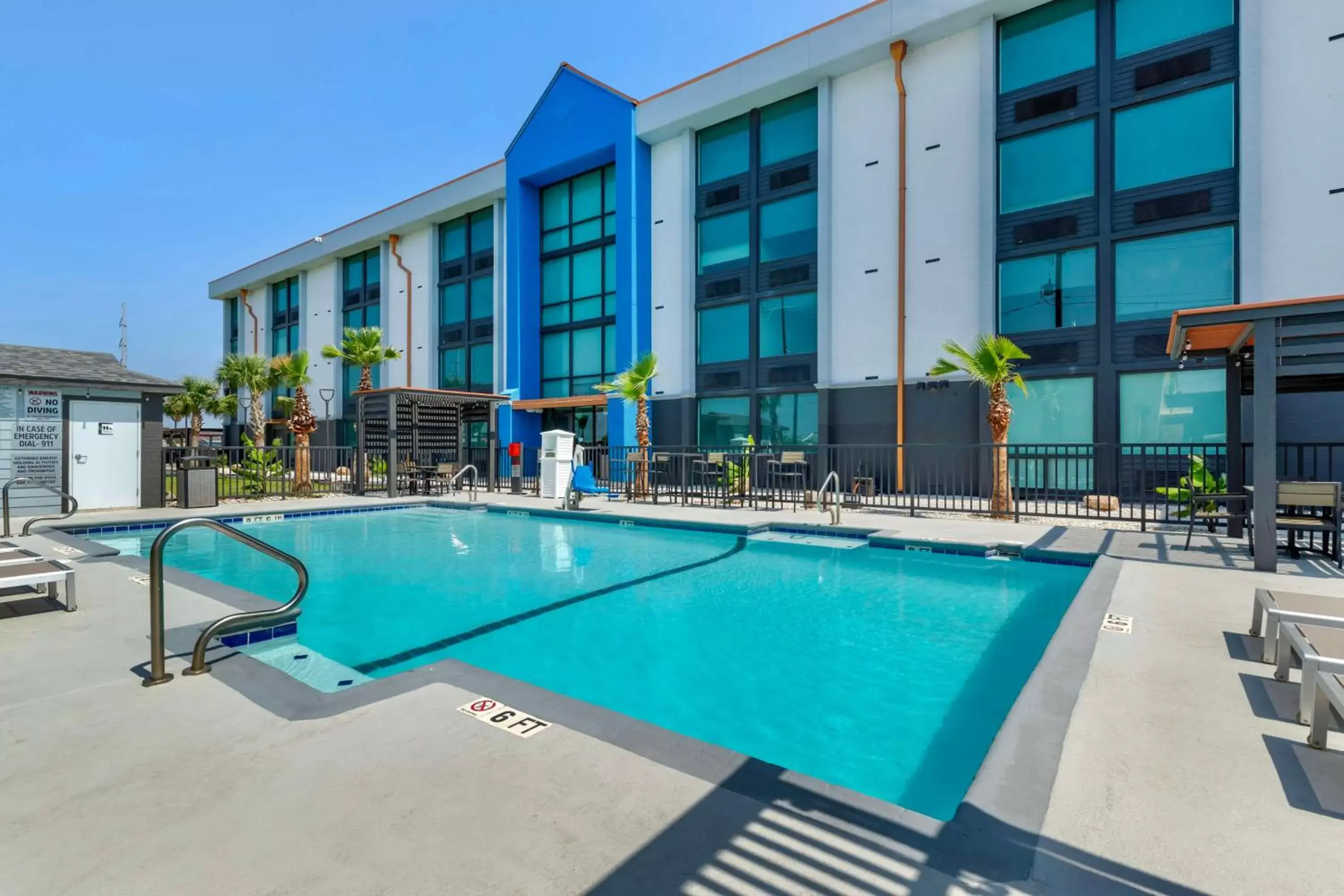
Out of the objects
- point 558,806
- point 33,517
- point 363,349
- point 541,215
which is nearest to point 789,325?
point 541,215

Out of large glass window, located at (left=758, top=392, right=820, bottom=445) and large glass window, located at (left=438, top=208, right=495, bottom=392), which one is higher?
large glass window, located at (left=438, top=208, right=495, bottom=392)

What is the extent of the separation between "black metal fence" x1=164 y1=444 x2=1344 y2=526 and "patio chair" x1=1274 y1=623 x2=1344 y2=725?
6.06 meters

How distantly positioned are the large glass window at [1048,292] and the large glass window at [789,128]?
6.14m

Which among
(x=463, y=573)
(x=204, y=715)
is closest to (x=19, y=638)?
(x=204, y=715)

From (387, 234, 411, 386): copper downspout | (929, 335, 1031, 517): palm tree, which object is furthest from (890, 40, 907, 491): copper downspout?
(387, 234, 411, 386): copper downspout

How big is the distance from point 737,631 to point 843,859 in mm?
3213

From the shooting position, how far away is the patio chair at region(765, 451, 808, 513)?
12094 millimetres

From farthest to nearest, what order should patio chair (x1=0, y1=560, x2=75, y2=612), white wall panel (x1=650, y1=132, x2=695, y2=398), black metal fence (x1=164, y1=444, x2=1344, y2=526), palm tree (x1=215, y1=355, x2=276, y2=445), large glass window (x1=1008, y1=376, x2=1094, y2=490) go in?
palm tree (x1=215, y1=355, x2=276, y2=445) < white wall panel (x1=650, y1=132, x2=695, y2=398) < large glass window (x1=1008, y1=376, x2=1094, y2=490) < black metal fence (x1=164, y1=444, x2=1344, y2=526) < patio chair (x1=0, y1=560, x2=75, y2=612)

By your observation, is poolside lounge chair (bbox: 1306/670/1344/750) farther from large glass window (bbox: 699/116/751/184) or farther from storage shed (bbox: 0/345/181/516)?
large glass window (bbox: 699/116/751/184)

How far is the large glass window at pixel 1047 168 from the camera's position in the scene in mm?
12898

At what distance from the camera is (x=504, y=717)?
2.58m

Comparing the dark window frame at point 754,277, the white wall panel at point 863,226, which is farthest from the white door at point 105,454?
the white wall panel at point 863,226

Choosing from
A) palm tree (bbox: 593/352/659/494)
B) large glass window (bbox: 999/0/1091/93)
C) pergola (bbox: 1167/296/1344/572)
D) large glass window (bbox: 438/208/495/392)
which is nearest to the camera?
pergola (bbox: 1167/296/1344/572)

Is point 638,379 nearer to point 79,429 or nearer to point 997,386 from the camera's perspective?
point 997,386
